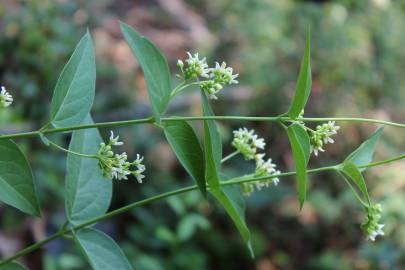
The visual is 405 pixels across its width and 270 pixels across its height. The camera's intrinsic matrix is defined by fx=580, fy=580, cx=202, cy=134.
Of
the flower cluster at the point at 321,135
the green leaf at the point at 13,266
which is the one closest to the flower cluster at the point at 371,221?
the flower cluster at the point at 321,135

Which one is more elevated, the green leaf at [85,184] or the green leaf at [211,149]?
the green leaf at [211,149]

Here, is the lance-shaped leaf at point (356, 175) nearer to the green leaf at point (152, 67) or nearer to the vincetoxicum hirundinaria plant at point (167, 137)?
the vincetoxicum hirundinaria plant at point (167, 137)

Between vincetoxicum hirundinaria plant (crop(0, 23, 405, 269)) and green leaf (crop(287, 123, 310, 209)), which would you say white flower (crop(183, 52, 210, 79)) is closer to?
vincetoxicum hirundinaria plant (crop(0, 23, 405, 269))

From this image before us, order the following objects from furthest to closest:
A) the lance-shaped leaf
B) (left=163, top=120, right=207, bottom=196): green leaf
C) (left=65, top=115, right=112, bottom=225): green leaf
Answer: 1. (left=65, top=115, right=112, bottom=225): green leaf
2. the lance-shaped leaf
3. (left=163, top=120, right=207, bottom=196): green leaf

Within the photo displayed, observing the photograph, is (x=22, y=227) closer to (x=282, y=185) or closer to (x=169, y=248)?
(x=169, y=248)

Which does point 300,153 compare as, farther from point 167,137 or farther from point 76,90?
point 76,90

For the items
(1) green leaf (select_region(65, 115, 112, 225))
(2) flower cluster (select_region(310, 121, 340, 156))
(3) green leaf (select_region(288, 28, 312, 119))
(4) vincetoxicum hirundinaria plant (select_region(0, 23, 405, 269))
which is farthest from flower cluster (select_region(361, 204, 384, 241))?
(1) green leaf (select_region(65, 115, 112, 225))

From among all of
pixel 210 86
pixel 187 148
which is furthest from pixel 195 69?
pixel 187 148
